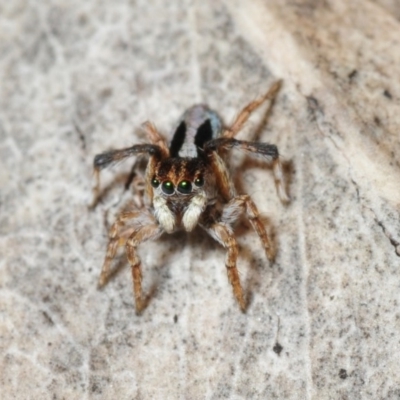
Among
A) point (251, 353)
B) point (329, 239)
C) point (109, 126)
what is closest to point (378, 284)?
point (329, 239)

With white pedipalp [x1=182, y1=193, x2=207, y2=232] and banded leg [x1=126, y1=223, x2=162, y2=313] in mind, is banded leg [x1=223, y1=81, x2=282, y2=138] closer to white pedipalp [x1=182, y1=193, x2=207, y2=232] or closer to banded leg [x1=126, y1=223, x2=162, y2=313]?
white pedipalp [x1=182, y1=193, x2=207, y2=232]

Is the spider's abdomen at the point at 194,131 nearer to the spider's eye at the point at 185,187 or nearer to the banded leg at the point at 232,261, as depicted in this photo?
the spider's eye at the point at 185,187

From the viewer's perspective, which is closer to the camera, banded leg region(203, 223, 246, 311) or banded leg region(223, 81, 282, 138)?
banded leg region(203, 223, 246, 311)

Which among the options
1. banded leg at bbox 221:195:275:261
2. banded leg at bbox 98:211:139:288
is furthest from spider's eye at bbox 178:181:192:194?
banded leg at bbox 98:211:139:288

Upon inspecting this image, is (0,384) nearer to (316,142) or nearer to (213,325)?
(213,325)

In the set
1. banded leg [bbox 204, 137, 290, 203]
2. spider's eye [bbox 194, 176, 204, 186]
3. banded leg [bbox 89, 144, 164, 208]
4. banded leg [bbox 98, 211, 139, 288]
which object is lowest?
banded leg [bbox 98, 211, 139, 288]

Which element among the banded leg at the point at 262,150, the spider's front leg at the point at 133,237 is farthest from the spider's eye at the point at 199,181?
the spider's front leg at the point at 133,237
